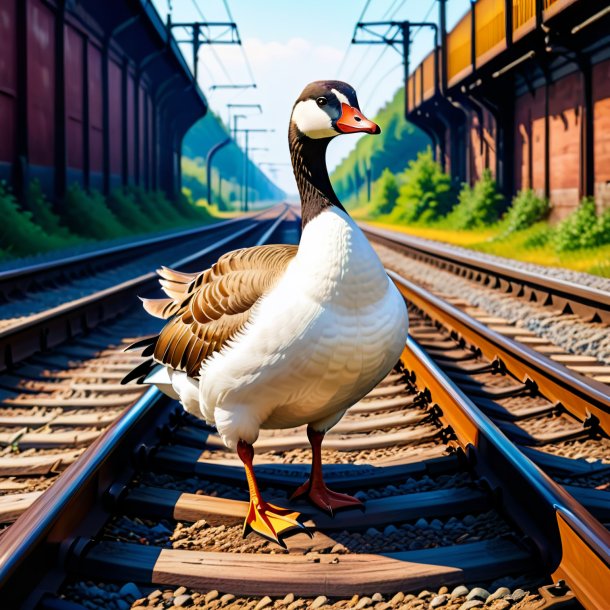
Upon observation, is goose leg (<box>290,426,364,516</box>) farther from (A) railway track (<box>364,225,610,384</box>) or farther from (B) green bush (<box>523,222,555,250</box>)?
(B) green bush (<box>523,222,555,250</box>)

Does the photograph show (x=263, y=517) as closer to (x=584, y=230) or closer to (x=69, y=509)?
(x=69, y=509)

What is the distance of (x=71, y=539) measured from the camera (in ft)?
9.18

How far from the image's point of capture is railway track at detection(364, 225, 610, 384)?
22.3 feet

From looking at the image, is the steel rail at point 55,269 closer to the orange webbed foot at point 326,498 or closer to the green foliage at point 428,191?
the orange webbed foot at point 326,498

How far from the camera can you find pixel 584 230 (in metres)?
15.8

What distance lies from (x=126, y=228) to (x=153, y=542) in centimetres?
2501

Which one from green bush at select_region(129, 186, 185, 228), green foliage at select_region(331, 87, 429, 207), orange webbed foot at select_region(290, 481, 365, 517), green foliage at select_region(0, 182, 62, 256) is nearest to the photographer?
orange webbed foot at select_region(290, 481, 365, 517)

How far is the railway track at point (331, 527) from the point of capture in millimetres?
2570

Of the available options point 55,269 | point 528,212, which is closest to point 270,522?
point 55,269

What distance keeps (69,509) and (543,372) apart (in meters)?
3.39

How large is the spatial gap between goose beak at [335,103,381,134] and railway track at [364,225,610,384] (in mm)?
3349

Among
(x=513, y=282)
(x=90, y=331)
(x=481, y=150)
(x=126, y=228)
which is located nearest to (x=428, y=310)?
(x=513, y=282)

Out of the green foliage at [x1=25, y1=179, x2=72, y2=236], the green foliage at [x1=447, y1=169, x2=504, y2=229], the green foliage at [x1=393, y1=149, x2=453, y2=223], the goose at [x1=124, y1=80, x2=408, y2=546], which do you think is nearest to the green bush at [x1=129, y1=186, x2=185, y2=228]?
the green foliage at [x1=393, y1=149, x2=453, y2=223]

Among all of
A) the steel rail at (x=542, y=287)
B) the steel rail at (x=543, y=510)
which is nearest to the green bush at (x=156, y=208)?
the steel rail at (x=542, y=287)
